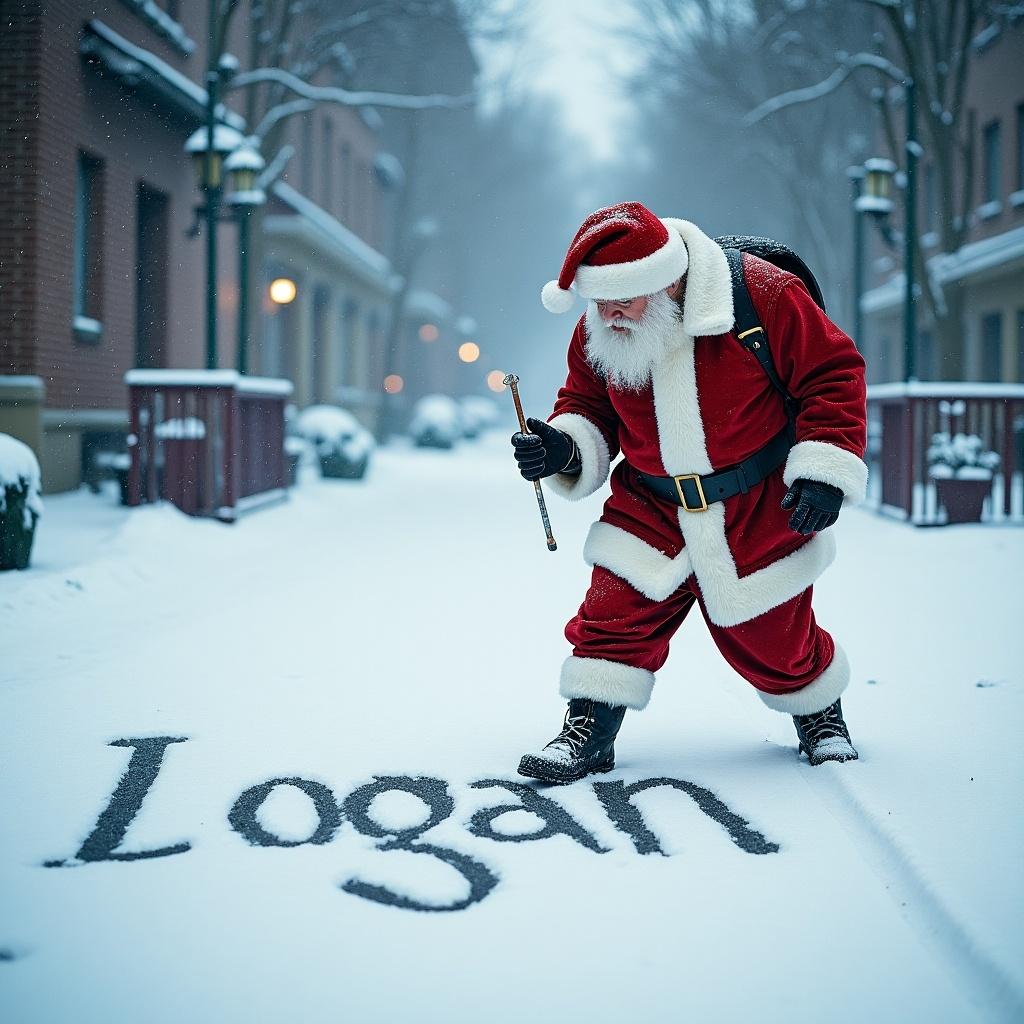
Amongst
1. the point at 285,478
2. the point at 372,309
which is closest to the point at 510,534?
the point at 285,478

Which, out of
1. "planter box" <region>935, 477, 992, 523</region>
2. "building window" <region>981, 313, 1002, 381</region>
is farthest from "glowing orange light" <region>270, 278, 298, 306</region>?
"building window" <region>981, 313, 1002, 381</region>

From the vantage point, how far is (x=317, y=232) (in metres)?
21.4

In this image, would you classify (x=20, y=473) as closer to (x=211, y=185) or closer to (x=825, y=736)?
(x=825, y=736)

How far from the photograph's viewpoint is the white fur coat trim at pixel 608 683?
12.0ft

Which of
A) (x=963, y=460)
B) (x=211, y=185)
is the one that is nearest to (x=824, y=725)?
(x=963, y=460)

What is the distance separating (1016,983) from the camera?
227 cm

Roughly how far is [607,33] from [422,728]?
2180 cm

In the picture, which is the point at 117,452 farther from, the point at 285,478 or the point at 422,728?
the point at 422,728

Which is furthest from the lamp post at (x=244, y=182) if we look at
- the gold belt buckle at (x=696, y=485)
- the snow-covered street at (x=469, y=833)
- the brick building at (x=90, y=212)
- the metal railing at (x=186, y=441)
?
the gold belt buckle at (x=696, y=485)

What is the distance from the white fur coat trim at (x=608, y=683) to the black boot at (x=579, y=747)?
32 millimetres

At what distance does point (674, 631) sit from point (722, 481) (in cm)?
46

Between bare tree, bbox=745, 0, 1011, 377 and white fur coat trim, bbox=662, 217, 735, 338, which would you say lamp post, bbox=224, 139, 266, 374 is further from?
white fur coat trim, bbox=662, 217, 735, 338

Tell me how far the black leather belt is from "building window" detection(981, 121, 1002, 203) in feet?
65.2

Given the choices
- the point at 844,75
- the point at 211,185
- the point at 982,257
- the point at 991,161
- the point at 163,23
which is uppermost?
the point at 991,161
